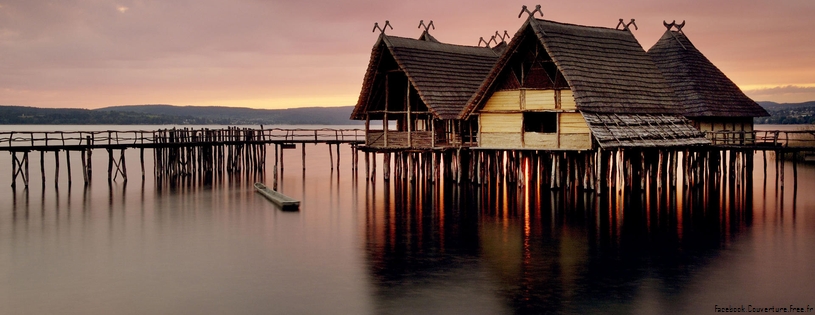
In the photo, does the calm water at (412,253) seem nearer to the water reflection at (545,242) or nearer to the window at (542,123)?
the water reflection at (545,242)

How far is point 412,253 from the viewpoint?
2373 centimetres

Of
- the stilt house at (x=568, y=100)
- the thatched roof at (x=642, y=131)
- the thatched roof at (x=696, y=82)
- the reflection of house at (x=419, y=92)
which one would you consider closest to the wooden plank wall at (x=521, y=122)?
the stilt house at (x=568, y=100)

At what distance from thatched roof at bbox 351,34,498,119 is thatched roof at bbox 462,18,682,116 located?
7.76ft

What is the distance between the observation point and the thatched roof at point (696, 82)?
1598 inches

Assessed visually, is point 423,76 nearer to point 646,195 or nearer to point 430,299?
point 646,195

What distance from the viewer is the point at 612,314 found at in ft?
56.2

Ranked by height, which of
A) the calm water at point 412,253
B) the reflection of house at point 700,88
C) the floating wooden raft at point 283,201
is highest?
the reflection of house at point 700,88

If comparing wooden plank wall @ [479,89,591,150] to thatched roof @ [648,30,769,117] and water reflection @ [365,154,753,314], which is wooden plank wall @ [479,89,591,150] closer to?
water reflection @ [365,154,753,314]

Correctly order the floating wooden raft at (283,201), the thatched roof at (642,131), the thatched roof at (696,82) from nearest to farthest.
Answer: the thatched roof at (642,131)
the floating wooden raft at (283,201)
the thatched roof at (696,82)

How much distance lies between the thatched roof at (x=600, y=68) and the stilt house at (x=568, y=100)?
0.16 ft

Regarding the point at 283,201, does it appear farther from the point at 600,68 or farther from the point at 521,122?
the point at 600,68

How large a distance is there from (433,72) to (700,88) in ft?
39.7

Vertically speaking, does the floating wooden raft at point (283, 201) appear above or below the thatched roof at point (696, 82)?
below

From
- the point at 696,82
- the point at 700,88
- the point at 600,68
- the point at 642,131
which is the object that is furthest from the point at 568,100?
the point at 696,82
